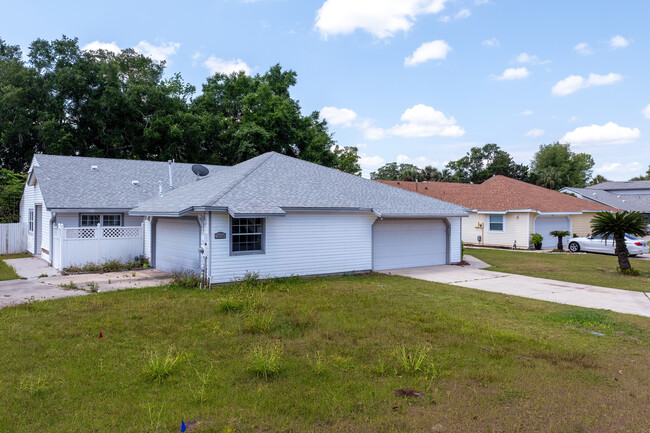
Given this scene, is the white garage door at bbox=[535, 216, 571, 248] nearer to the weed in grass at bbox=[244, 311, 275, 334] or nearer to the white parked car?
the white parked car

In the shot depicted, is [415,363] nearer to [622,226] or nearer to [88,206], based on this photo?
[622,226]

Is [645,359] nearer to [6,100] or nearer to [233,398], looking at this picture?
[233,398]

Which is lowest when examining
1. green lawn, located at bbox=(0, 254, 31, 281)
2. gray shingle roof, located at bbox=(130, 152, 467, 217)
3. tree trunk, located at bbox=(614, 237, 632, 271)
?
green lawn, located at bbox=(0, 254, 31, 281)

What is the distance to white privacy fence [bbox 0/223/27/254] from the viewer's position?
68.6 feet

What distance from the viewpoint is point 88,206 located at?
17156 millimetres

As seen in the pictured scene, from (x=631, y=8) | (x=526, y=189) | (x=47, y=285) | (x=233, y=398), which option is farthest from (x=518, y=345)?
(x=526, y=189)

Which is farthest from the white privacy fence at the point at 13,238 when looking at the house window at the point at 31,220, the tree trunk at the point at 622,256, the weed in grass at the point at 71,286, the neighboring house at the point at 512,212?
the tree trunk at the point at 622,256

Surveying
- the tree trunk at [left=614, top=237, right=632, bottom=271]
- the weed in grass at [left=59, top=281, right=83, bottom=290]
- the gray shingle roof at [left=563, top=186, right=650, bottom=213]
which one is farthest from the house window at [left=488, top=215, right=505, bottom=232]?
the weed in grass at [left=59, top=281, right=83, bottom=290]

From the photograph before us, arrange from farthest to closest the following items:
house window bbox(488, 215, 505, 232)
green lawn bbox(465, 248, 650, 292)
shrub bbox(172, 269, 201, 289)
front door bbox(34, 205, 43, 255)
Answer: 1. house window bbox(488, 215, 505, 232)
2. front door bbox(34, 205, 43, 255)
3. green lawn bbox(465, 248, 650, 292)
4. shrub bbox(172, 269, 201, 289)

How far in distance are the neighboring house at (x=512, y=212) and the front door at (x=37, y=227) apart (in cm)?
2496

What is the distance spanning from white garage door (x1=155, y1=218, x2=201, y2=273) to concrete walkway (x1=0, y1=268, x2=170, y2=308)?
1.79 ft

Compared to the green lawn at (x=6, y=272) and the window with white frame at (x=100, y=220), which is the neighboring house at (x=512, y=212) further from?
the green lawn at (x=6, y=272)

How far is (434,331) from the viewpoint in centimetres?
753

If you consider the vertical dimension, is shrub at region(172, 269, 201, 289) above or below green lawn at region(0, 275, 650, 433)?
above
